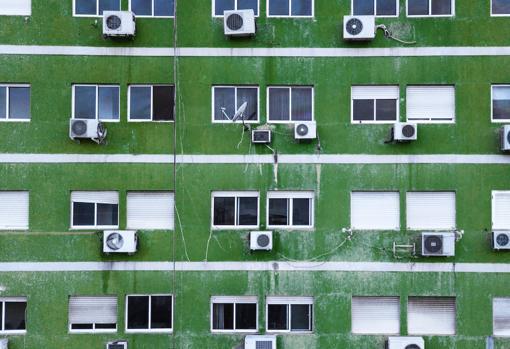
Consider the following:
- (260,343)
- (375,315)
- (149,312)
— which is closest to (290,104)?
(375,315)

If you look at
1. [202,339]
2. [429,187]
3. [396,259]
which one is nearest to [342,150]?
[429,187]

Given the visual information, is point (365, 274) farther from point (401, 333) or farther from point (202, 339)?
point (202, 339)

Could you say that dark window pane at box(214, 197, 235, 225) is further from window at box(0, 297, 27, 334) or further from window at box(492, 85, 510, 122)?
window at box(492, 85, 510, 122)

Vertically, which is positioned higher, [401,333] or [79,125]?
[79,125]

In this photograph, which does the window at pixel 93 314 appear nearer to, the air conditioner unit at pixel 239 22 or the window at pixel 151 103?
the window at pixel 151 103

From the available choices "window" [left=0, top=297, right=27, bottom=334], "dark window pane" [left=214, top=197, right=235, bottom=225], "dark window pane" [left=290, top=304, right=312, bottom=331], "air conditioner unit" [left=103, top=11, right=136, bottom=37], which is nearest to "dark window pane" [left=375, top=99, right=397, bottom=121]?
"dark window pane" [left=214, top=197, right=235, bottom=225]

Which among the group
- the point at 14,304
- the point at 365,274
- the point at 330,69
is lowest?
the point at 14,304
